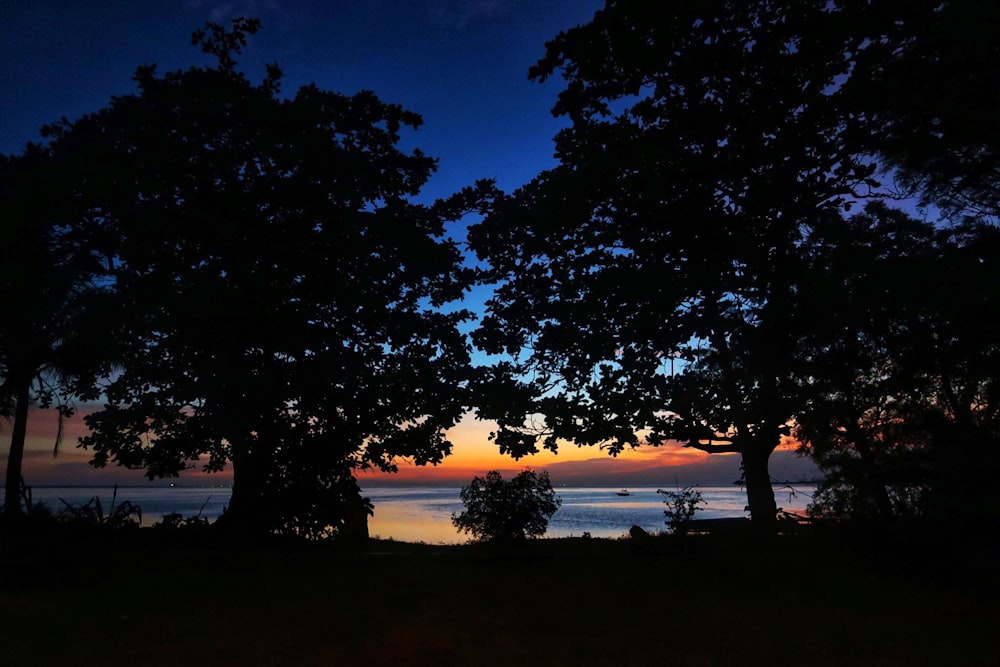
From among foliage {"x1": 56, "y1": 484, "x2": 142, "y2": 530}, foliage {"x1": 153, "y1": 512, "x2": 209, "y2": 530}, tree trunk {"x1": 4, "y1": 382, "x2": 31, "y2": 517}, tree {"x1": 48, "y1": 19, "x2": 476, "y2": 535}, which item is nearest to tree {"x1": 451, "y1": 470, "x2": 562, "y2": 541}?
tree {"x1": 48, "y1": 19, "x2": 476, "y2": 535}

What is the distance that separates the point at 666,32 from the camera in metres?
9.96

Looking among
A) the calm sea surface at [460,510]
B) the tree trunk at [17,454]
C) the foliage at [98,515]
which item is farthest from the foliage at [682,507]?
the tree trunk at [17,454]

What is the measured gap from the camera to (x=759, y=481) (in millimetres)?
13680

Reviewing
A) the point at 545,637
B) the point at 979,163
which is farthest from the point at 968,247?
the point at 545,637

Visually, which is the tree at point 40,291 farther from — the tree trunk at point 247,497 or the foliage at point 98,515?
the tree trunk at point 247,497

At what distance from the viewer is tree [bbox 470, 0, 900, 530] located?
9.89 meters

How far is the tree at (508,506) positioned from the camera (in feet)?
53.5

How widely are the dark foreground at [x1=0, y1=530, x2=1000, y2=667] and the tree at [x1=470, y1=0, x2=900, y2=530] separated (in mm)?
2682

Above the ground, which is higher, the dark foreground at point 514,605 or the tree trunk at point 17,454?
the tree trunk at point 17,454

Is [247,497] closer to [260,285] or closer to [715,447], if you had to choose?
[260,285]

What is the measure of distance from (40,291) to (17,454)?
424 cm

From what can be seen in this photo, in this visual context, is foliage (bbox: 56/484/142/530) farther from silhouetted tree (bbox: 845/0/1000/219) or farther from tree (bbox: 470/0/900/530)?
silhouetted tree (bbox: 845/0/1000/219)

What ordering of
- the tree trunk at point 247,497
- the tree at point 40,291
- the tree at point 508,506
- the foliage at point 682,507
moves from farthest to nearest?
the foliage at point 682,507
the tree at point 508,506
the tree trunk at point 247,497
the tree at point 40,291

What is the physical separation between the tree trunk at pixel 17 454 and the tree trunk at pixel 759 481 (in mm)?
15449
